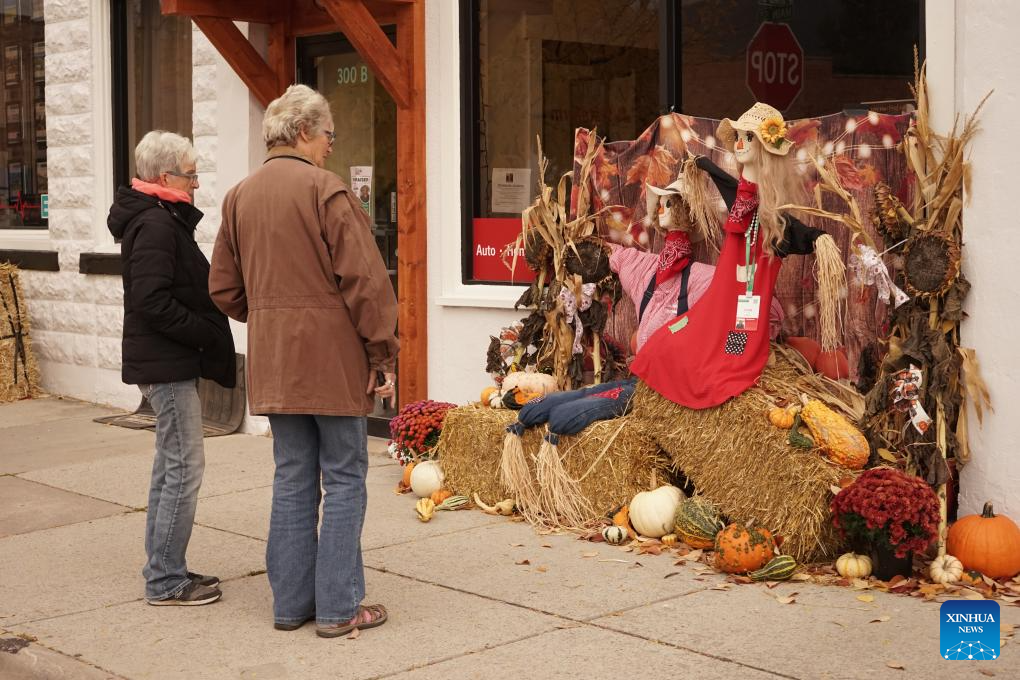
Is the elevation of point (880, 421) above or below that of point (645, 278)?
below

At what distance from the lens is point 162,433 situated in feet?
17.3

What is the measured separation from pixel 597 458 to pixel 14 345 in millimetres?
7128

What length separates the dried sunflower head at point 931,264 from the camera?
5.50 m

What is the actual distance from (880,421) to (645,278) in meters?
1.54

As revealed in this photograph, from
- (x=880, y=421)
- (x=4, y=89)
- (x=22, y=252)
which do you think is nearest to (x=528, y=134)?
(x=880, y=421)

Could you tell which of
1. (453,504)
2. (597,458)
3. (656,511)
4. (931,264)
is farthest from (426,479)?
(931,264)

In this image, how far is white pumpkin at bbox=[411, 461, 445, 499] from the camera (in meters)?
7.10

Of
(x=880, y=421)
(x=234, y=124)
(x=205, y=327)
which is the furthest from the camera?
(x=234, y=124)

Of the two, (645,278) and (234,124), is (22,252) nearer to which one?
(234,124)

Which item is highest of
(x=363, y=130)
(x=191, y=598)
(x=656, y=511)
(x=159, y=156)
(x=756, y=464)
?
(x=363, y=130)

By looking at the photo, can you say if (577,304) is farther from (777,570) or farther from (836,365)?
(777,570)

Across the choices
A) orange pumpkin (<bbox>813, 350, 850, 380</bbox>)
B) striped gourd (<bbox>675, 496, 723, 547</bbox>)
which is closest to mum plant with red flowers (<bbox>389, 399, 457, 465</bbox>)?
striped gourd (<bbox>675, 496, 723, 547</bbox>)

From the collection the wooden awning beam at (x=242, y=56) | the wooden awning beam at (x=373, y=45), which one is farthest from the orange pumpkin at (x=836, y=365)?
the wooden awning beam at (x=242, y=56)

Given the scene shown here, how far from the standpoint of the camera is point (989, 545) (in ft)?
17.1
